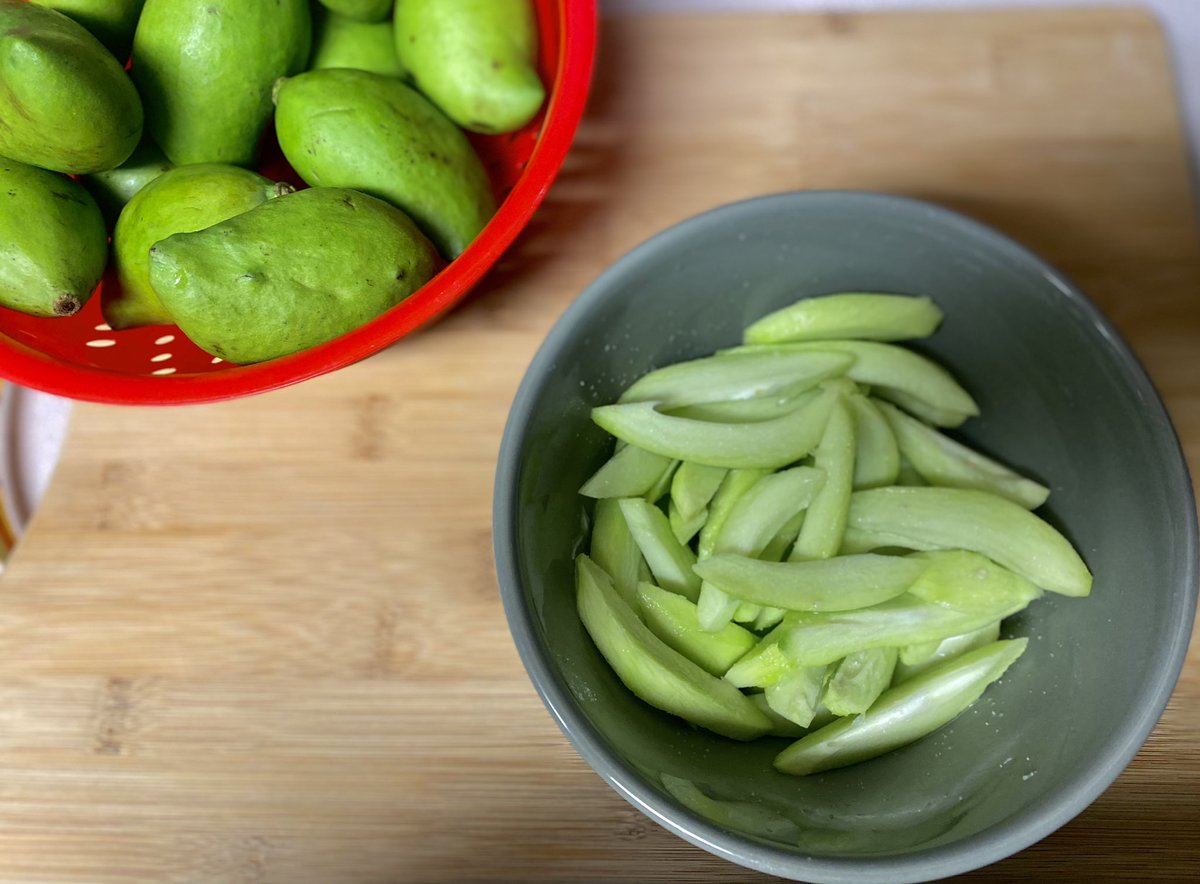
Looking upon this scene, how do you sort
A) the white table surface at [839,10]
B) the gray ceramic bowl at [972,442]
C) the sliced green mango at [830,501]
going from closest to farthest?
1. the gray ceramic bowl at [972,442]
2. the sliced green mango at [830,501]
3. the white table surface at [839,10]

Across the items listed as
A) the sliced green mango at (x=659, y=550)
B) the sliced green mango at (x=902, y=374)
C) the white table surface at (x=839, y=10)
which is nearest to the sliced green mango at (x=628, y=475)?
the sliced green mango at (x=659, y=550)

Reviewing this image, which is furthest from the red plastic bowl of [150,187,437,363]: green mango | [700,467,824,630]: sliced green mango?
[700,467,824,630]: sliced green mango

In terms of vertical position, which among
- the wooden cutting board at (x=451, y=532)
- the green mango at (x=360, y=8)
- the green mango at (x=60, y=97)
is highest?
the green mango at (x=360, y=8)

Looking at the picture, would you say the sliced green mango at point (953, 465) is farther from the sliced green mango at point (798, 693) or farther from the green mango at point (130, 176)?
the green mango at point (130, 176)

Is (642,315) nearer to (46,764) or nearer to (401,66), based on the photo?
(401,66)

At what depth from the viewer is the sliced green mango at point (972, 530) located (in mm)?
569

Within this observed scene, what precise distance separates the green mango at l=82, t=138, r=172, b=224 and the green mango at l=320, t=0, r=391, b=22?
17cm

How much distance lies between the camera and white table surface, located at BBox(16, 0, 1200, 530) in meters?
0.83

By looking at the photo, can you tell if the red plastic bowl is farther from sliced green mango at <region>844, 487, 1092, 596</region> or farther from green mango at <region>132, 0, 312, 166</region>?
sliced green mango at <region>844, 487, 1092, 596</region>

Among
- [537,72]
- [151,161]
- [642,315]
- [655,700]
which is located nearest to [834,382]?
[642,315]

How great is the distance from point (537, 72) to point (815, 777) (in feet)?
1.83

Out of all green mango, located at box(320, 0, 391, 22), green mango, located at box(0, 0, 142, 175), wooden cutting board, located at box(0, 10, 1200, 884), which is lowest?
wooden cutting board, located at box(0, 10, 1200, 884)

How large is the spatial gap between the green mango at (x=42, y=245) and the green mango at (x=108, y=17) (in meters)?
0.11

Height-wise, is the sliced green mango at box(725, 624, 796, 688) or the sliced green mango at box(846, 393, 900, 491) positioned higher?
the sliced green mango at box(846, 393, 900, 491)
